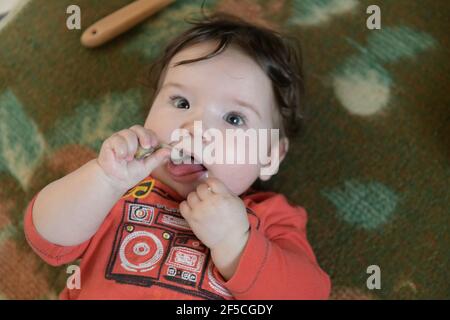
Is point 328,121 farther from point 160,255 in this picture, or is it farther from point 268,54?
point 160,255

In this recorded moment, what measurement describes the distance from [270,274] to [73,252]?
1.11 ft

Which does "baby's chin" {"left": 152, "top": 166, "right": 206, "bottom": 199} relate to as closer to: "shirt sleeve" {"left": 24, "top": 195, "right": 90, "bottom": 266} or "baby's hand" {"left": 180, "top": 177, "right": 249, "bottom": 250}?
"baby's hand" {"left": 180, "top": 177, "right": 249, "bottom": 250}

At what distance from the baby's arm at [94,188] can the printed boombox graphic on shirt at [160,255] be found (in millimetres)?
70

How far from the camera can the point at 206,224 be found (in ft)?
2.70

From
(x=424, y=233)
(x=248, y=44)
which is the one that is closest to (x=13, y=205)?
(x=248, y=44)

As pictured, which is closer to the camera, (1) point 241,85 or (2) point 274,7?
(1) point 241,85

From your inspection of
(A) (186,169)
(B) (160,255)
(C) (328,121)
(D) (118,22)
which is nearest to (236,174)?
(A) (186,169)

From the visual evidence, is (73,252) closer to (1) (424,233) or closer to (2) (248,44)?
(2) (248,44)

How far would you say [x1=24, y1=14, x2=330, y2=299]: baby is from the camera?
802mm

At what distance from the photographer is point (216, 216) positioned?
82 centimetres

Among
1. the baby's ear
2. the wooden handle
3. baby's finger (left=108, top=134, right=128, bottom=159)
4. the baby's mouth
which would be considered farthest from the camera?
the wooden handle

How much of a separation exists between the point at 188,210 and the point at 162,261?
10 cm

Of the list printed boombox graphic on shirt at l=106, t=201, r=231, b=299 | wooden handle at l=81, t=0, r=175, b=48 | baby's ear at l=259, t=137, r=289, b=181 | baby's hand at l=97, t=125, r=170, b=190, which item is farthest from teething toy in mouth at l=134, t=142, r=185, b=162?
wooden handle at l=81, t=0, r=175, b=48

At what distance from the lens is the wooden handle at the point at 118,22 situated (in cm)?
114
